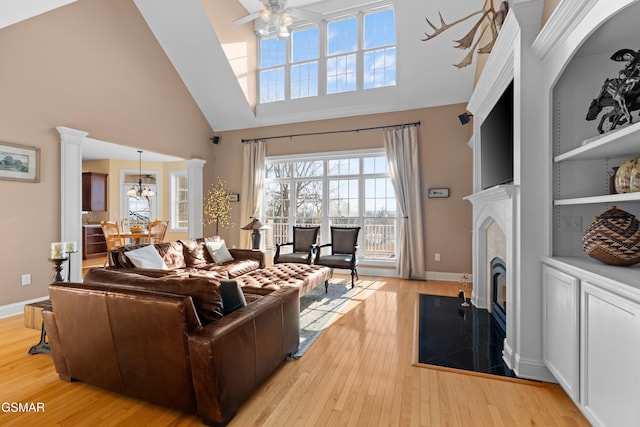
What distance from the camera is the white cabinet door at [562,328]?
1.80 meters

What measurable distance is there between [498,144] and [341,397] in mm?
2693

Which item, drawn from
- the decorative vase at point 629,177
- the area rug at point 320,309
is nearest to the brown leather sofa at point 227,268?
the area rug at point 320,309

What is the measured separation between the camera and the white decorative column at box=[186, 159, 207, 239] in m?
6.68

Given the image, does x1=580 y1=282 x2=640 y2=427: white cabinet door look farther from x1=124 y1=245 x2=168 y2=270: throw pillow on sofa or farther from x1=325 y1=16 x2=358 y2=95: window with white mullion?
x1=325 y1=16 x2=358 y2=95: window with white mullion

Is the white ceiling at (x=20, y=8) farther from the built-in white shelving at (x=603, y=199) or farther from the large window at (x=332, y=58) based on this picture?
the built-in white shelving at (x=603, y=199)

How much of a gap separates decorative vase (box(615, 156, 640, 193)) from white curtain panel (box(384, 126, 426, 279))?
3555 millimetres

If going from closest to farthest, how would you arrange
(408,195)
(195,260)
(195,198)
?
(195,260), (408,195), (195,198)

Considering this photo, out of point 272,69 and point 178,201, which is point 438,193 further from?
point 178,201

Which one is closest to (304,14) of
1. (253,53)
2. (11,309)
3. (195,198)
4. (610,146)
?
(253,53)

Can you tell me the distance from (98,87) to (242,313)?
4.62 meters

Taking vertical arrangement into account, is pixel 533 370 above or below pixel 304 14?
below

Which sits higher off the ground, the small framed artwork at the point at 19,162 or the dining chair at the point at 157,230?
the small framed artwork at the point at 19,162

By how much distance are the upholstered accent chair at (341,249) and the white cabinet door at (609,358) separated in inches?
128

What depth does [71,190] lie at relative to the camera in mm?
4203
